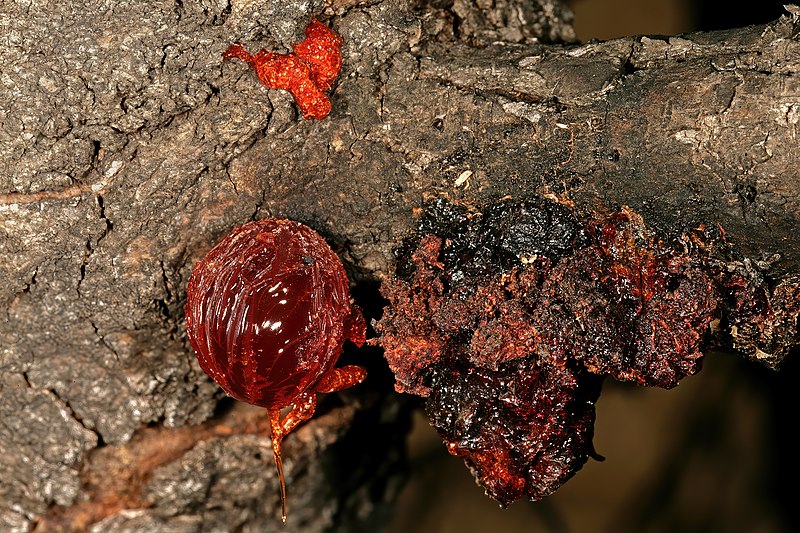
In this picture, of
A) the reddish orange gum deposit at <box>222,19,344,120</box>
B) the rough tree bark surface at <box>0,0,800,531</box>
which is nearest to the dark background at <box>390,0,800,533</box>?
the rough tree bark surface at <box>0,0,800,531</box>

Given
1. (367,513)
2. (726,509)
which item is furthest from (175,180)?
(726,509)

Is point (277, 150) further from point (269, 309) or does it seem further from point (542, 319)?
point (542, 319)

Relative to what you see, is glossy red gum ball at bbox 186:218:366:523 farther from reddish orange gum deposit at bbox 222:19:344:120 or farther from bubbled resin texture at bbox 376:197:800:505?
reddish orange gum deposit at bbox 222:19:344:120

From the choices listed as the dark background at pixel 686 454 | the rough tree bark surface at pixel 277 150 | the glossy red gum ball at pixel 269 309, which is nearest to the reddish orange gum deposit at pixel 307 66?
the rough tree bark surface at pixel 277 150

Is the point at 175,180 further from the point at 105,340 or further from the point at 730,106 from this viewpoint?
the point at 730,106

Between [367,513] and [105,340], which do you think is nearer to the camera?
[105,340]

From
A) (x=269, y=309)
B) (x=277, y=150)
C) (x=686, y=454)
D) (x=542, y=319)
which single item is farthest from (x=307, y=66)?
(x=686, y=454)
